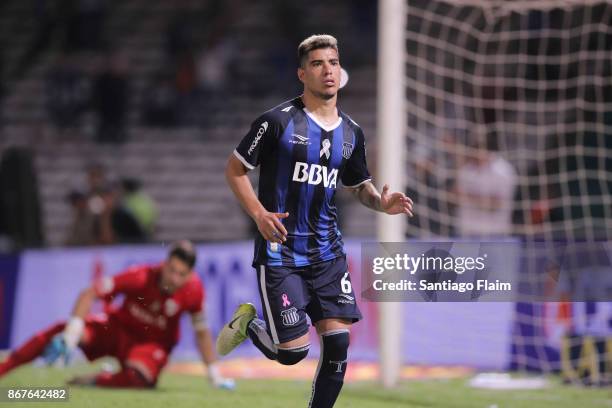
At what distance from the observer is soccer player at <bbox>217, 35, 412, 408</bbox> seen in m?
6.56

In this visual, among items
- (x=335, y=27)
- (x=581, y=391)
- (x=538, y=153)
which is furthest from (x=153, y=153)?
(x=581, y=391)

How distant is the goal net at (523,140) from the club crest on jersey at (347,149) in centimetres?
461

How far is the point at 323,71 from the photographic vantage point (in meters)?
6.57

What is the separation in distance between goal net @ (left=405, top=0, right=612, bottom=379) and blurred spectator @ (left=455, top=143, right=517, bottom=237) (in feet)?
0.04

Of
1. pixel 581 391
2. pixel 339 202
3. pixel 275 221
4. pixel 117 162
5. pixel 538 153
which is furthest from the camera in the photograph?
pixel 117 162

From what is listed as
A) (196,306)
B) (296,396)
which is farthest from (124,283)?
(296,396)

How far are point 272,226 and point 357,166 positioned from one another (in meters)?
0.92

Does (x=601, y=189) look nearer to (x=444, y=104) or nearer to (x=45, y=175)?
(x=444, y=104)

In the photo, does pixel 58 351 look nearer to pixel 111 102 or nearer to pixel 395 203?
pixel 395 203

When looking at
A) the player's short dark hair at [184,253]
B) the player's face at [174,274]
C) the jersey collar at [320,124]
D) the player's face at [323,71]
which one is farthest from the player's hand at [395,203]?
the player's face at [174,274]

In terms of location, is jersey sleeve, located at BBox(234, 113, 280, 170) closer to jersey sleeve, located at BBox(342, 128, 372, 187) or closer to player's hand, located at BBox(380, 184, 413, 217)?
jersey sleeve, located at BBox(342, 128, 372, 187)

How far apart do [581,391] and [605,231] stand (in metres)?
2.68

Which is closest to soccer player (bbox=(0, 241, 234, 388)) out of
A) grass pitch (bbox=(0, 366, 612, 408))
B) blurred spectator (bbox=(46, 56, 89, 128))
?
grass pitch (bbox=(0, 366, 612, 408))

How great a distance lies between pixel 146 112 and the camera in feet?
63.5
